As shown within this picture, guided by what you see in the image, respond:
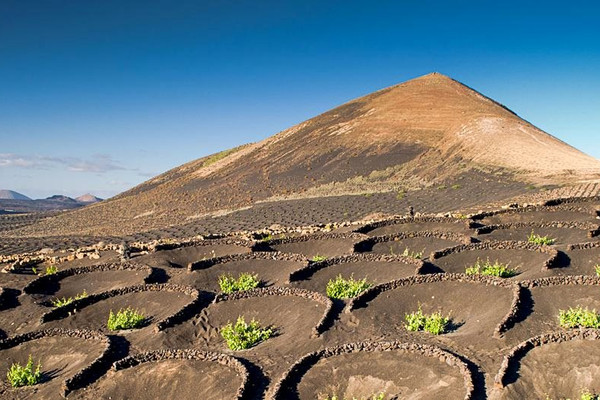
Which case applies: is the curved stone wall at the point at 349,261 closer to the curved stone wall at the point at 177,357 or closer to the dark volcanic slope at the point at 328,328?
the dark volcanic slope at the point at 328,328

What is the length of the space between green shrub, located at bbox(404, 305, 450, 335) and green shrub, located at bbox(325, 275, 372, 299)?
8.10ft

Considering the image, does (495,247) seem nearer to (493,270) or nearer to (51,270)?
(493,270)

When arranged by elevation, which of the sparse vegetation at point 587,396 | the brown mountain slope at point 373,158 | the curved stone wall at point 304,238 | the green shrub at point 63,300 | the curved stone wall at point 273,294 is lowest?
the sparse vegetation at point 587,396

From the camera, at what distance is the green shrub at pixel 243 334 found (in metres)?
12.2

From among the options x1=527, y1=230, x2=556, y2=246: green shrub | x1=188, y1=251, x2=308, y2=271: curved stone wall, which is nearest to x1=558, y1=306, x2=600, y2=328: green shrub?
x1=527, y1=230, x2=556, y2=246: green shrub

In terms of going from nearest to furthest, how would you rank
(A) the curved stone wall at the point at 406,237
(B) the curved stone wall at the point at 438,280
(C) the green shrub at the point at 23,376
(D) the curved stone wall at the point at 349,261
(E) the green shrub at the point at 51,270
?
(C) the green shrub at the point at 23,376 → (B) the curved stone wall at the point at 438,280 → (D) the curved stone wall at the point at 349,261 → (A) the curved stone wall at the point at 406,237 → (E) the green shrub at the point at 51,270

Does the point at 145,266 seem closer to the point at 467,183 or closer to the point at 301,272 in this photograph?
the point at 301,272

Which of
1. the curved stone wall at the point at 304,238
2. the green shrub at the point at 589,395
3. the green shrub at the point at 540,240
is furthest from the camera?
the curved stone wall at the point at 304,238

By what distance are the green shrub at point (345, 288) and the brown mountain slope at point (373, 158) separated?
25.0 meters

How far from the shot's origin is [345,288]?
50.5 feet

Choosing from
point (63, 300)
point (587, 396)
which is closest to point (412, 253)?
point (587, 396)

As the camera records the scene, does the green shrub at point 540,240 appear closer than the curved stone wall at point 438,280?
No

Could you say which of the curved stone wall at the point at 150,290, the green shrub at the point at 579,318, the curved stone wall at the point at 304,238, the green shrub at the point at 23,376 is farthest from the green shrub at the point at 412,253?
the green shrub at the point at 23,376

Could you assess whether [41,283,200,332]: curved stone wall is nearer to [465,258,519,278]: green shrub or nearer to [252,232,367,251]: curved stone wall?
[252,232,367,251]: curved stone wall
